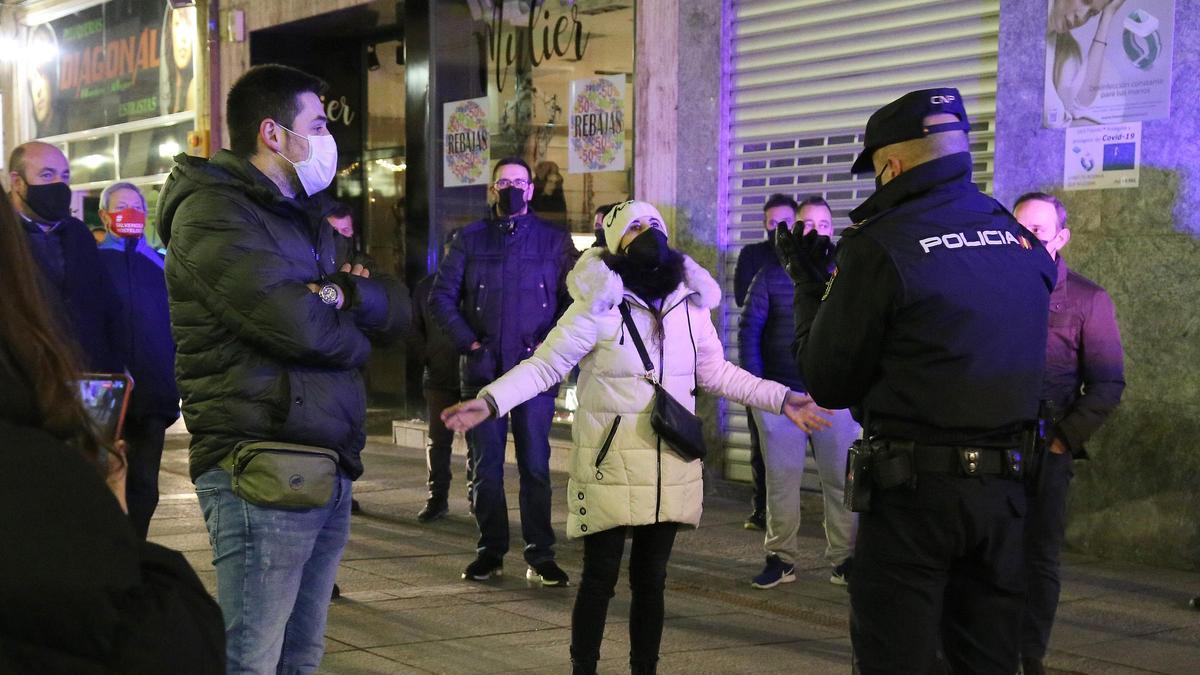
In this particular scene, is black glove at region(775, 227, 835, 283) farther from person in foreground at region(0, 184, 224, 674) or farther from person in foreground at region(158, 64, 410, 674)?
person in foreground at region(0, 184, 224, 674)

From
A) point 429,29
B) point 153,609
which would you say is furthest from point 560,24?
point 153,609

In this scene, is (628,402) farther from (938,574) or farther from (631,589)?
(938,574)

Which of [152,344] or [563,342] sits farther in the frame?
[152,344]

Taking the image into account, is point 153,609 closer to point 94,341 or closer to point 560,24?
point 94,341

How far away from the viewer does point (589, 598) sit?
5.32m

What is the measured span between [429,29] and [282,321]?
11195 mm

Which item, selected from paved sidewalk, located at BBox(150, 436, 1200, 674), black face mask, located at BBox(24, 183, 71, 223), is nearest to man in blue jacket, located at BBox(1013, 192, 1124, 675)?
paved sidewalk, located at BBox(150, 436, 1200, 674)

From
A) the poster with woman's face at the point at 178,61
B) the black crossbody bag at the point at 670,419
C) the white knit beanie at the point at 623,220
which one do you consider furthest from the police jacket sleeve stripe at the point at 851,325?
the poster with woman's face at the point at 178,61

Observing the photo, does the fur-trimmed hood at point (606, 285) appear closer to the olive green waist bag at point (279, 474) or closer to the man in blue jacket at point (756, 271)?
the olive green waist bag at point (279, 474)

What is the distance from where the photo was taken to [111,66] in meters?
21.7

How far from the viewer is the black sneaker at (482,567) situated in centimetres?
786

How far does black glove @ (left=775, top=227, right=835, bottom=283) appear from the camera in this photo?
4.80 m

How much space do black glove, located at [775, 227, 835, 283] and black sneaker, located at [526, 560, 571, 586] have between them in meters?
3.28

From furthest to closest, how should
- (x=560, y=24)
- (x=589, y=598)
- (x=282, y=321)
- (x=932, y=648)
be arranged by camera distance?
(x=560, y=24) → (x=589, y=598) → (x=932, y=648) → (x=282, y=321)
